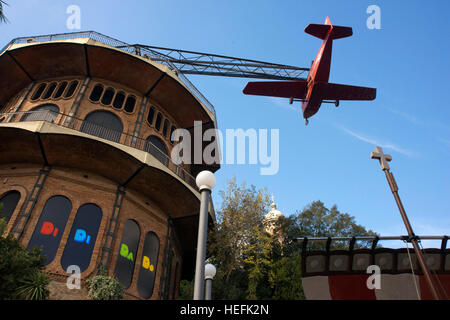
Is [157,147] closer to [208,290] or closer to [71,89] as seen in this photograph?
[71,89]

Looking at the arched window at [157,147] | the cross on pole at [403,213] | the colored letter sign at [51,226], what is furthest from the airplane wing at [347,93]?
the colored letter sign at [51,226]

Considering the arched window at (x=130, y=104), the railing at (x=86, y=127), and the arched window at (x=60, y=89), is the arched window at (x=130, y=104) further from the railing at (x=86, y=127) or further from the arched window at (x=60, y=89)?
the arched window at (x=60, y=89)

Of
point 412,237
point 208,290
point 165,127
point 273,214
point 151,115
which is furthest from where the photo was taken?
point 273,214

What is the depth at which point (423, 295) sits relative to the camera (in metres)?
10.2

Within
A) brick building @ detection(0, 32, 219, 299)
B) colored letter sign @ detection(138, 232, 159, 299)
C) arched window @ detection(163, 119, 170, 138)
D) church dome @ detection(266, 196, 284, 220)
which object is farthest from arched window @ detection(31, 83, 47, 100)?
church dome @ detection(266, 196, 284, 220)

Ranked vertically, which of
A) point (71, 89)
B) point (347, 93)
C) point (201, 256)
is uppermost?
point (347, 93)

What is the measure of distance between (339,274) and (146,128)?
16.5m

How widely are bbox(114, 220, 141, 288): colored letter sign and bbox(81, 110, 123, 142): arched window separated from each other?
5300 millimetres

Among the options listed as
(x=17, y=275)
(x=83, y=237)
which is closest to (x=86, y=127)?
(x=83, y=237)

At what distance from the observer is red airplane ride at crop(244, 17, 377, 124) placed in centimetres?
2352

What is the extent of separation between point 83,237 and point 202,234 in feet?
42.2

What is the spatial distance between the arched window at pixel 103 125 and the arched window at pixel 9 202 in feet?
16.1

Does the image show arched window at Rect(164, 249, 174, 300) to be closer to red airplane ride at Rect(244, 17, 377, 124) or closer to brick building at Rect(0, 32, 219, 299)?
brick building at Rect(0, 32, 219, 299)

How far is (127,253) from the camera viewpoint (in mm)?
19172
